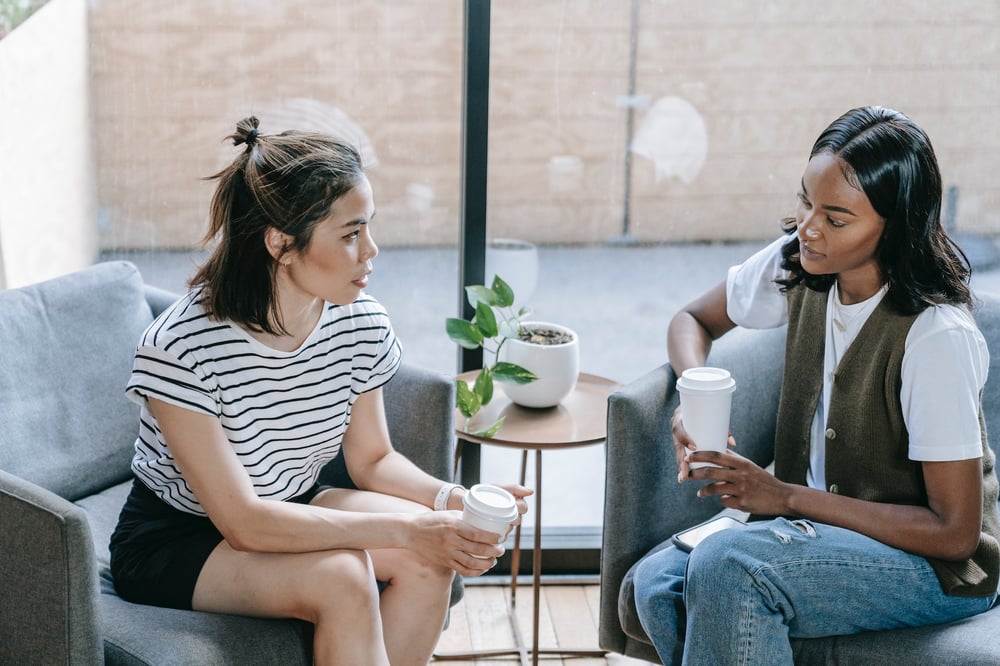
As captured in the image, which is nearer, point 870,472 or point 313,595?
point 313,595

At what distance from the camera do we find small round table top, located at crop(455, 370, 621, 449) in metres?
2.13

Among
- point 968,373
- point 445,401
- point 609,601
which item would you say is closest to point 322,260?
point 445,401

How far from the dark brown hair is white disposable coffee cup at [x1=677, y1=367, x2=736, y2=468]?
0.63 metres

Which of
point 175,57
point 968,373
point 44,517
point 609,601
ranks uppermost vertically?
point 175,57

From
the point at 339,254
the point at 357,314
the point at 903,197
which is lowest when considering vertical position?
the point at 357,314

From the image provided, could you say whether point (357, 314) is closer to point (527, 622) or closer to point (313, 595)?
point (313, 595)

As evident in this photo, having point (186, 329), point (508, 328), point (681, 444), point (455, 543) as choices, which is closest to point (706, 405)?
point (681, 444)

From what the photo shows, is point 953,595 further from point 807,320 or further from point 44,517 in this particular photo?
point 44,517

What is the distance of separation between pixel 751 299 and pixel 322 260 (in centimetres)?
82

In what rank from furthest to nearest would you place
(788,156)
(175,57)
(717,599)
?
1. (788,156)
2. (175,57)
3. (717,599)

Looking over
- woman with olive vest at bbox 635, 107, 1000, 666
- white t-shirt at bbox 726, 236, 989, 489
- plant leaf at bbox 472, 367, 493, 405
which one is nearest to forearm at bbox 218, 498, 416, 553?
woman with olive vest at bbox 635, 107, 1000, 666

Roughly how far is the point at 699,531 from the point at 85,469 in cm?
115

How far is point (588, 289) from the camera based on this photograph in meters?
2.64

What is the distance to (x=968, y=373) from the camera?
1681mm
